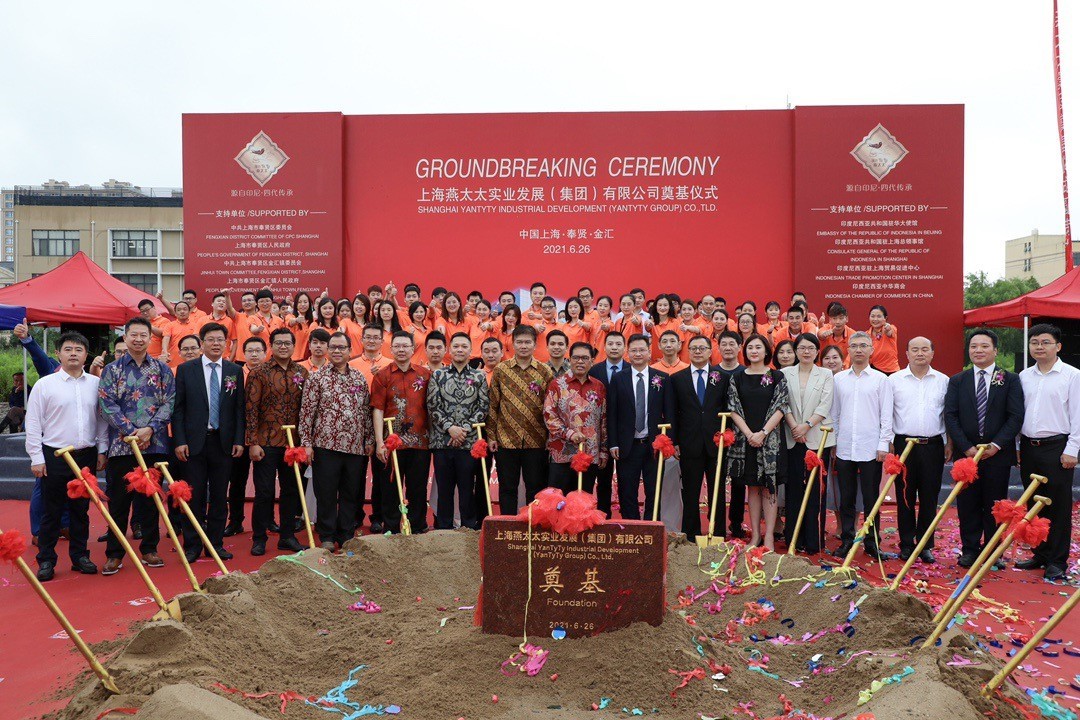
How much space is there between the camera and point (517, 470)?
5059mm

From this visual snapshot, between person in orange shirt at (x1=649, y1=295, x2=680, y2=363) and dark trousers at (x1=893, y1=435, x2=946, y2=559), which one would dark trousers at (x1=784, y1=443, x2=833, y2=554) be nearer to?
dark trousers at (x1=893, y1=435, x2=946, y2=559)

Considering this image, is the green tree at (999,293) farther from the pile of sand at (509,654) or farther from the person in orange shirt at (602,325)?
the pile of sand at (509,654)

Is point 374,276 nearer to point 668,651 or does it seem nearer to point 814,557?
point 814,557

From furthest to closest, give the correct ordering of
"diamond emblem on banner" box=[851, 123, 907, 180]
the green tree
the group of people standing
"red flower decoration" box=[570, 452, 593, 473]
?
the green tree, "diamond emblem on banner" box=[851, 123, 907, 180], the group of people standing, "red flower decoration" box=[570, 452, 593, 473]

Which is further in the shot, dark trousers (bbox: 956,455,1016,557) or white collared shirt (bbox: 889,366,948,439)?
white collared shirt (bbox: 889,366,948,439)

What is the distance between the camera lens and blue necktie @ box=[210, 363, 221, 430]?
486cm

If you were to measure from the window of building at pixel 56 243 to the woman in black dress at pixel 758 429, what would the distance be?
36.4 m

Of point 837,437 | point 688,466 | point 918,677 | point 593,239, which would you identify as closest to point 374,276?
point 593,239

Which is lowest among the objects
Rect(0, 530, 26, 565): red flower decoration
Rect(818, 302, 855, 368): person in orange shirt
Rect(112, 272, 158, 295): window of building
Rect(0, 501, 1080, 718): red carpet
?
Rect(0, 501, 1080, 718): red carpet

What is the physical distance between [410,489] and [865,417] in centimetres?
307

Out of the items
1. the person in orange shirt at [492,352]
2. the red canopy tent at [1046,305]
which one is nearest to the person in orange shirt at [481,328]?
the person in orange shirt at [492,352]

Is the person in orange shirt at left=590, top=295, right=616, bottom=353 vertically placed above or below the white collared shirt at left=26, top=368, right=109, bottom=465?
above

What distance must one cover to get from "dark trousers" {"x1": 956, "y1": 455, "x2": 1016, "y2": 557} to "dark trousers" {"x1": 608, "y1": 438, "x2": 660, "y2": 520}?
1.93 m

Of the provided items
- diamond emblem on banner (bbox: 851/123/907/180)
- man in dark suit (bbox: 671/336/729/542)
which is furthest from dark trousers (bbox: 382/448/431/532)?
diamond emblem on banner (bbox: 851/123/907/180)
